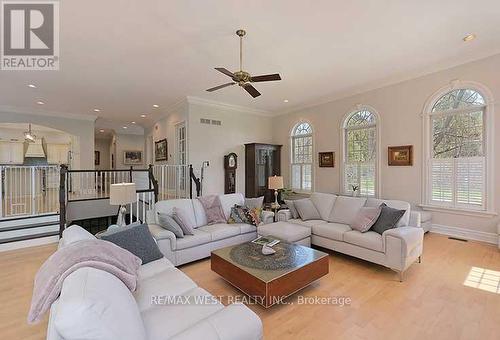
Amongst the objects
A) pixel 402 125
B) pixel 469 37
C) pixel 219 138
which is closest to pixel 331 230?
pixel 402 125

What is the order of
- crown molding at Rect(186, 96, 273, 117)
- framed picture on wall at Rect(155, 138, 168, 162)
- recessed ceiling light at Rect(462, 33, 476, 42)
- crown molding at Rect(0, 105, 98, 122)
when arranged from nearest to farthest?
recessed ceiling light at Rect(462, 33, 476, 42)
crown molding at Rect(186, 96, 273, 117)
crown molding at Rect(0, 105, 98, 122)
framed picture on wall at Rect(155, 138, 168, 162)

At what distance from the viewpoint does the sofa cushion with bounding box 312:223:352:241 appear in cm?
357

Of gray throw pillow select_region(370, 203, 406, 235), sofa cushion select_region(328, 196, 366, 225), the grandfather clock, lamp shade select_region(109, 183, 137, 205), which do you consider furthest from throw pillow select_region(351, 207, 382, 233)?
the grandfather clock

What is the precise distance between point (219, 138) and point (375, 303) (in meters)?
5.41

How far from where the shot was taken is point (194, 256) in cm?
342

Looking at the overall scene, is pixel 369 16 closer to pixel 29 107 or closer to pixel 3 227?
pixel 3 227

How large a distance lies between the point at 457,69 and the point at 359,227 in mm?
3593

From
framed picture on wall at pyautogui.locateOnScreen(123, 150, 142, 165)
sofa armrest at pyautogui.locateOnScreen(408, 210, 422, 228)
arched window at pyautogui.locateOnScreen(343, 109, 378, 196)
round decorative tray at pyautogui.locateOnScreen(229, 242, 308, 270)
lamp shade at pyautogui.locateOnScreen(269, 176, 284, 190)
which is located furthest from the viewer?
framed picture on wall at pyautogui.locateOnScreen(123, 150, 142, 165)

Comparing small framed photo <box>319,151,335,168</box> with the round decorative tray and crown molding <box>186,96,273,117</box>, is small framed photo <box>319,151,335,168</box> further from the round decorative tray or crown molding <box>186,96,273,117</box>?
the round decorative tray

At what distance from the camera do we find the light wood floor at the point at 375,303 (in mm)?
2031

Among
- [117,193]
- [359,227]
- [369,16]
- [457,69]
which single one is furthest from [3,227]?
[457,69]

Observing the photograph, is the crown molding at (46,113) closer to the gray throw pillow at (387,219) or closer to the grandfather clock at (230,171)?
the grandfather clock at (230,171)

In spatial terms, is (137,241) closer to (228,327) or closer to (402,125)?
(228,327)

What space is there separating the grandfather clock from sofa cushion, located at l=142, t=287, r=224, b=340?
5182 millimetres
